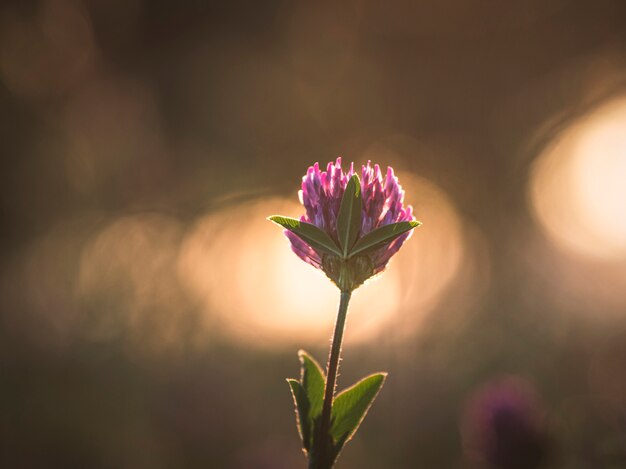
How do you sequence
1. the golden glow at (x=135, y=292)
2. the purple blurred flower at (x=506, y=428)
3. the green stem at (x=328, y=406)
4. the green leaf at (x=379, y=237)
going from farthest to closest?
the golden glow at (x=135, y=292) < the purple blurred flower at (x=506, y=428) < the green leaf at (x=379, y=237) < the green stem at (x=328, y=406)

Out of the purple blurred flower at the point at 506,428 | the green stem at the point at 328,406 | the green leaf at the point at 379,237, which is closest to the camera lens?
the green stem at the point at 328,406

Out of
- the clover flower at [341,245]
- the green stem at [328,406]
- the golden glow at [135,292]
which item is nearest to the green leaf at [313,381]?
the clover flower at [341,245]

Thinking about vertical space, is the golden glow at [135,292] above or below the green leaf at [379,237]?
above

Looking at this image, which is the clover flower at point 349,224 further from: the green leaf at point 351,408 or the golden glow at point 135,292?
the golden glow at point 135,292

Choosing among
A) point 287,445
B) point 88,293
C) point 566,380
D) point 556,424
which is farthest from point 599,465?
point 88,293

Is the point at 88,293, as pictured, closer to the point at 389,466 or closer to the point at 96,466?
the point at 96,466

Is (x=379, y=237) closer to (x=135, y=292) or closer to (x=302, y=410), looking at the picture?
(x=302, y=410)

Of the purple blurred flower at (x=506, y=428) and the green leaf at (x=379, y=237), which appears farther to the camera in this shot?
the purple blurred flower at (x=506, y=428)

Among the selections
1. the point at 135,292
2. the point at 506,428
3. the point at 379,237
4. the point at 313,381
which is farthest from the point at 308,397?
the point at 135,292
